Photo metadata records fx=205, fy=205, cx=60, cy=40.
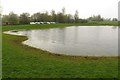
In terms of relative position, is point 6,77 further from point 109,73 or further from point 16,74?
point 109,73

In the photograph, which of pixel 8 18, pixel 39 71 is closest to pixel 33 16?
pixel 8 18

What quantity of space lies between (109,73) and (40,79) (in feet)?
10.5

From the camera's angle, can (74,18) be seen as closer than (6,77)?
No

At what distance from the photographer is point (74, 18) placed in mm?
134875

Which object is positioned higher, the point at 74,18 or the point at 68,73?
the point at 74,18

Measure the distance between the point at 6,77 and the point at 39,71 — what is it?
170 centimetres

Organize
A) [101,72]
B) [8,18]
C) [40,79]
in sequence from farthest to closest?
1. [8,18]
2. [101,72]
3. [40,79]

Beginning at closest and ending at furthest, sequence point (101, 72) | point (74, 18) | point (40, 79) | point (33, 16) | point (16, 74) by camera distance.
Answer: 1. point (40, 79)
2. point (16, 74)
3. point (101, 72)
4. point (33, 16)
5. point (74, 18)

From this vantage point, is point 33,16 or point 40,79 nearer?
point 40,79

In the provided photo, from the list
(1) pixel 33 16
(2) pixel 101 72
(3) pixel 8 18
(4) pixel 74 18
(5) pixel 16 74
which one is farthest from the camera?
(4) pixel 74 18

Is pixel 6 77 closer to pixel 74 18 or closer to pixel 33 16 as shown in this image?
pixel 33 16

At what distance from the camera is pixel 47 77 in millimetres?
8312

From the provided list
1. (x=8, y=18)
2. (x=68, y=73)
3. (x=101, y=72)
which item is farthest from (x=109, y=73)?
(x=8, y=18)

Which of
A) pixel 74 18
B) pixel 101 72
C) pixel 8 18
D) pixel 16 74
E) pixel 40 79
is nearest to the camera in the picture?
pixel 40 79
